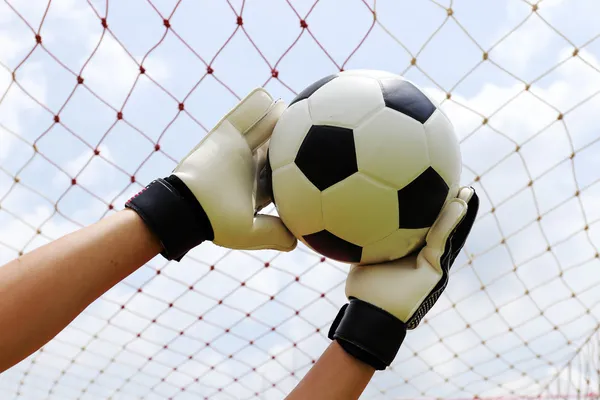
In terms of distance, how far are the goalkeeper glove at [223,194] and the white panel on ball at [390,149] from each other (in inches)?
10.4

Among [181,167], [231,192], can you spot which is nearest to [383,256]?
[231,192]

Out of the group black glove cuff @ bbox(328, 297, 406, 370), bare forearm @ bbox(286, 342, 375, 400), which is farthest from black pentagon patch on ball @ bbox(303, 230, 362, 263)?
bare forearm @ bbox(286, 342, 375, 400)

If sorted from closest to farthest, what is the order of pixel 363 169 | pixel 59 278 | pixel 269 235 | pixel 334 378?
pixel 59 278, pixel 334 378, pixel 363 169, pixel 269 235

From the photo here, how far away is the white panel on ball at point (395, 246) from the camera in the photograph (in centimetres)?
131

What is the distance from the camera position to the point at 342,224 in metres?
1.30

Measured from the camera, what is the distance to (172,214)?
4.04ft

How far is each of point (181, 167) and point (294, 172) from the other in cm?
25

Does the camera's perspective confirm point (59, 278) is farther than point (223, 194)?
No

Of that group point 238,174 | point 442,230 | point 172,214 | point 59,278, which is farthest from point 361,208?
point 59,278

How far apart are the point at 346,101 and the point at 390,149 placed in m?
0.16

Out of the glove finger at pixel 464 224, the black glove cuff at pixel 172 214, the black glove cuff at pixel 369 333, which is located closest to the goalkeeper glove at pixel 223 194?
the black glove cuff at pixel 172 214

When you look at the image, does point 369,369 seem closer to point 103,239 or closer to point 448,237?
point 448,237

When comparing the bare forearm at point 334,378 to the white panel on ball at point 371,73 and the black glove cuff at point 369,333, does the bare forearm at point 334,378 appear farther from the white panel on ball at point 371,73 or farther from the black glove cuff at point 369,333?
the white panel on ball at point 371,73

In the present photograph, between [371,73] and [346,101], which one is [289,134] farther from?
[371,73]
